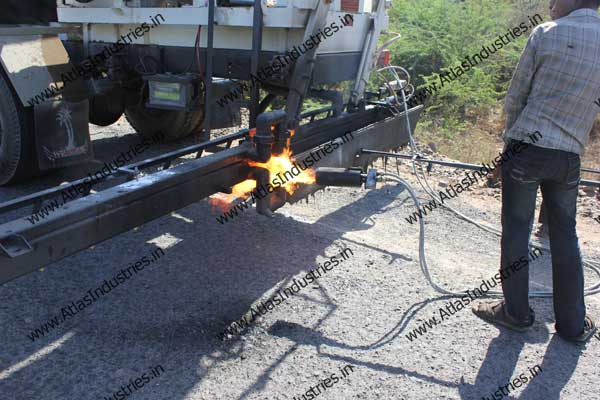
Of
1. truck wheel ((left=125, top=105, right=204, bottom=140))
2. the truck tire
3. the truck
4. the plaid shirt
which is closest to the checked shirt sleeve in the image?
the plaid shirt

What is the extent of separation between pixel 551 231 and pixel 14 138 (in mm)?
4563

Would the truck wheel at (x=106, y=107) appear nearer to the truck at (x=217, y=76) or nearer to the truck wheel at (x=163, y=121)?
the truck at (x=217, y=76)

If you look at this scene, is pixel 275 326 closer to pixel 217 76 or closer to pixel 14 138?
pixel 217 76

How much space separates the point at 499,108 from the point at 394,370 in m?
8.97

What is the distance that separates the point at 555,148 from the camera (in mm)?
3211

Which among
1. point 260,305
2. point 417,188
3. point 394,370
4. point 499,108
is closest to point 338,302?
point 260,305

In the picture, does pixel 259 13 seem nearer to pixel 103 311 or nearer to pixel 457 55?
pixel 103 311

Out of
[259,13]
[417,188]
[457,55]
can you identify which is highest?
[259,13]

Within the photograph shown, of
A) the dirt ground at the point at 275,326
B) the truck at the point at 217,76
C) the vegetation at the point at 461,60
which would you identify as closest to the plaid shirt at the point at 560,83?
the truck at the point at 217,76

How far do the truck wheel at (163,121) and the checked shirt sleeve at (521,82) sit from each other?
453 centimetres

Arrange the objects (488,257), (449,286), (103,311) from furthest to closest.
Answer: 1. (488,257)
2. (449,286)
3. (103,311)

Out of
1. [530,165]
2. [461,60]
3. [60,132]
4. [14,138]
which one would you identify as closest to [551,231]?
[530,165]

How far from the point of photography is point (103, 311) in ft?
11.6

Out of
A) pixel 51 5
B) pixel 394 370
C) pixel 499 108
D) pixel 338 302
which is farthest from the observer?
pixel 499 108
